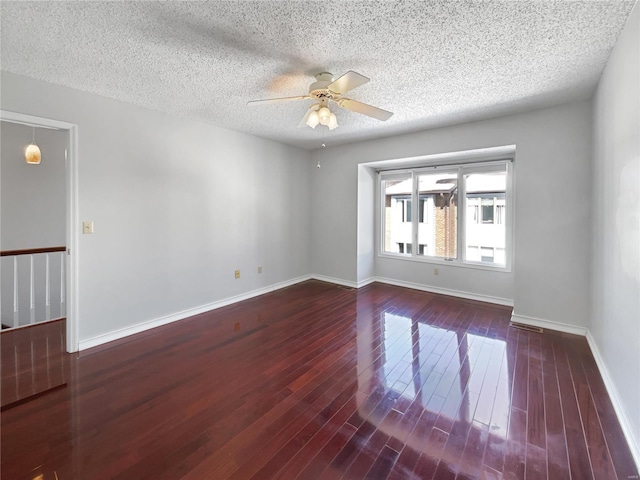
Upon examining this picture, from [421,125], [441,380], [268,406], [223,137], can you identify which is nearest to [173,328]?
[268,406]

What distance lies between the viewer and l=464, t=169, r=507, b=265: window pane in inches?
162

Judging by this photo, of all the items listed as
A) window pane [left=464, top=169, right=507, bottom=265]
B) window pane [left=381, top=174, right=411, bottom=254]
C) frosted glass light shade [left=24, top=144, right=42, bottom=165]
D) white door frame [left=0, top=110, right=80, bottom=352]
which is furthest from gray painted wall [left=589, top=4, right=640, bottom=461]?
frosted glass light shade [left=24, top=144, right=42, bottom=165]

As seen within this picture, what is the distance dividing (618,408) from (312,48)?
3156 millimetres

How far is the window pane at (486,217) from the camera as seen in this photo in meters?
4.12

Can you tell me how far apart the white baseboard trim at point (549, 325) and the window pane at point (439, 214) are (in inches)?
53.9

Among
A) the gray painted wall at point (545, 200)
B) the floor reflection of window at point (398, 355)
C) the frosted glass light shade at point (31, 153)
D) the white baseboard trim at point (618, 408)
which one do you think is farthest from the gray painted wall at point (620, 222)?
the frosted glass light shade at point (31, 153)

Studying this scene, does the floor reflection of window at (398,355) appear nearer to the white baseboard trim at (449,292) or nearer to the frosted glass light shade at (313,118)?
the white baseboard trim at (449,292)

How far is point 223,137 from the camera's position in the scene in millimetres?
3895

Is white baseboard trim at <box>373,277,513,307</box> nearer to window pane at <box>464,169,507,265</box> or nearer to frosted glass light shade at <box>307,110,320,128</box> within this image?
window pane at <box>464,169,507,265</box>

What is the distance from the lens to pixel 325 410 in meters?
1.88

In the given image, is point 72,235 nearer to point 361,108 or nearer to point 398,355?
point 361,108

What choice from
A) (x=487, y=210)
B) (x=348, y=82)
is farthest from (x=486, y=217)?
(x=348, y=82)

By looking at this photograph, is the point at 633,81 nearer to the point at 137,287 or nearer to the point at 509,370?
the point at 509,370

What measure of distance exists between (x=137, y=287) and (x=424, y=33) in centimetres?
355
